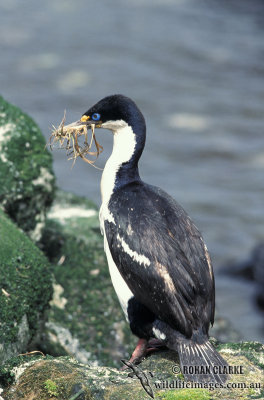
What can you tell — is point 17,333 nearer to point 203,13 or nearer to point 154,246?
point 154,246

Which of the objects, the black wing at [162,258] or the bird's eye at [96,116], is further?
the bird's eye at [96,116]

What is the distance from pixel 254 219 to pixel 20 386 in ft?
26.0

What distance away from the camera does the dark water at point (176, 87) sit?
40.4ft


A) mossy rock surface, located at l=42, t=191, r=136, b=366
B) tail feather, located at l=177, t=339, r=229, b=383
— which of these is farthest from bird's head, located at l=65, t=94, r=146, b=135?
mossy rock surface, located at l=42, t=191, r=136, b=366

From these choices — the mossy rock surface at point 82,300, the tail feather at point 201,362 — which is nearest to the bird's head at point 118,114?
the tail feather at point 201,362

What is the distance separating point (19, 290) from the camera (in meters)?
5.88

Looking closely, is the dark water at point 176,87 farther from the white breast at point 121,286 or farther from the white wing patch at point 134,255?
the white wing patch at point 134,255

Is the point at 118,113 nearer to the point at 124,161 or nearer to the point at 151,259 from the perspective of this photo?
the point at 124,161

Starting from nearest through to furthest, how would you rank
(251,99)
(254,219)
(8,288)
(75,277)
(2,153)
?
1. (8,288)
2. (2,153)
3. (75,277)
4. (254,219)
5. (251,99)

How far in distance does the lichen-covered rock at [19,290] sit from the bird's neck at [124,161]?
0.81 m

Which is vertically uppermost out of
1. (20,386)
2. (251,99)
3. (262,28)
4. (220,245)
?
(262,28)

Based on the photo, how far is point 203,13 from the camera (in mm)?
17641

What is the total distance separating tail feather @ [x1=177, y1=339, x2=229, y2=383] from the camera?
4789 mm

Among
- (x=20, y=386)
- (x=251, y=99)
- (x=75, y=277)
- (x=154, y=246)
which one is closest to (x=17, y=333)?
(x=20, y=386)
